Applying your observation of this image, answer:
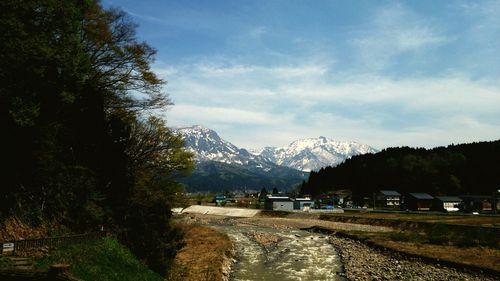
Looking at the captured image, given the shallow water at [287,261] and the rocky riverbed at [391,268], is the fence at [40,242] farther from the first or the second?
the rocky riverbed at [391,268]

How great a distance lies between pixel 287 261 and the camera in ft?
133

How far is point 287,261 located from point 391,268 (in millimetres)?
10449

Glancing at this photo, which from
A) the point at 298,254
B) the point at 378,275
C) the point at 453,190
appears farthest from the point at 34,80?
the point at 453,190

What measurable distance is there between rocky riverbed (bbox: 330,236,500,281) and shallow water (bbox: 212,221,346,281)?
136 cm

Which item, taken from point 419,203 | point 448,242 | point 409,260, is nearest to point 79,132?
point 409,260

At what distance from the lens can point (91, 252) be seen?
63.9ft

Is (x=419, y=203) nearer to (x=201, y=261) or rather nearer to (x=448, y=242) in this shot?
(x=448, y=242)

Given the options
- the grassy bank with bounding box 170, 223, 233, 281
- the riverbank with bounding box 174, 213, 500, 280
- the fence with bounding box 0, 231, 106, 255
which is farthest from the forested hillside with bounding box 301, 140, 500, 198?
the fence with bounding box 0, 231, 106, 255

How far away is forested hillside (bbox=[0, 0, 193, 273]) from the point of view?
61.5 ft

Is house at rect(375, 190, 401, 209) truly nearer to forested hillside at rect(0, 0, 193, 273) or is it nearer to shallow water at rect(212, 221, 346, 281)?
shallow water at rect(212, 221, 346, 281)

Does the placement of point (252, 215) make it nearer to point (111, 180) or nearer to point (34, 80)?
point (111, 180)

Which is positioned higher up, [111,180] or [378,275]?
[111,180]

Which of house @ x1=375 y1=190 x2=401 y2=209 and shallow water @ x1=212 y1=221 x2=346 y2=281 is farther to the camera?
house @ x1=375 y1=190 x2=401 y2=209

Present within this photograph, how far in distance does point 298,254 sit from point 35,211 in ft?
102
